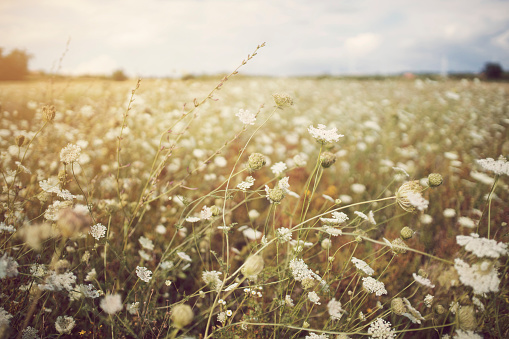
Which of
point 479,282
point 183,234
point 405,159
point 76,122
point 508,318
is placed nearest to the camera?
point 479,282

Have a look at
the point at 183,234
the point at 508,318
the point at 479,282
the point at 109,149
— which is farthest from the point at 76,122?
the point at 508,318

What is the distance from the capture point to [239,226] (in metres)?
2.77

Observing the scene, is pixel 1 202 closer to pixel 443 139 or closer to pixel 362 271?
pixel 362 271

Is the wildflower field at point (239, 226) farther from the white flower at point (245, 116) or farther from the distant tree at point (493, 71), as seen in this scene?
the distant tree at point (493, 71)

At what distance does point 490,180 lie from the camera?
3.53 meters

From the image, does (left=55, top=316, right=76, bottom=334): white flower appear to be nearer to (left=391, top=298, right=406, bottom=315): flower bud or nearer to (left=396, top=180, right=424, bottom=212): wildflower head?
(left=391, top=298, right=406, bottom=315): flower bud

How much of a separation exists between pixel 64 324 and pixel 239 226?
164 cm

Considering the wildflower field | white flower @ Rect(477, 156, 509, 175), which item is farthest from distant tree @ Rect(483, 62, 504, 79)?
white flower @ Rect(477, 156, 509, 175)

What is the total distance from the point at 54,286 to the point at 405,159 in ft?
16.8

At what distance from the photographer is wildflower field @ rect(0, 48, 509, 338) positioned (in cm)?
138

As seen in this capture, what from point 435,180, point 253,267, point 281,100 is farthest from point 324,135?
point 253,267

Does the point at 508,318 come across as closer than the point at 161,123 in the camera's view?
Yes

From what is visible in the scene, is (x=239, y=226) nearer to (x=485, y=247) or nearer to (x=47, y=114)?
(x=47, y=114)

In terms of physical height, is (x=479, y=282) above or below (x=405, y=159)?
above
